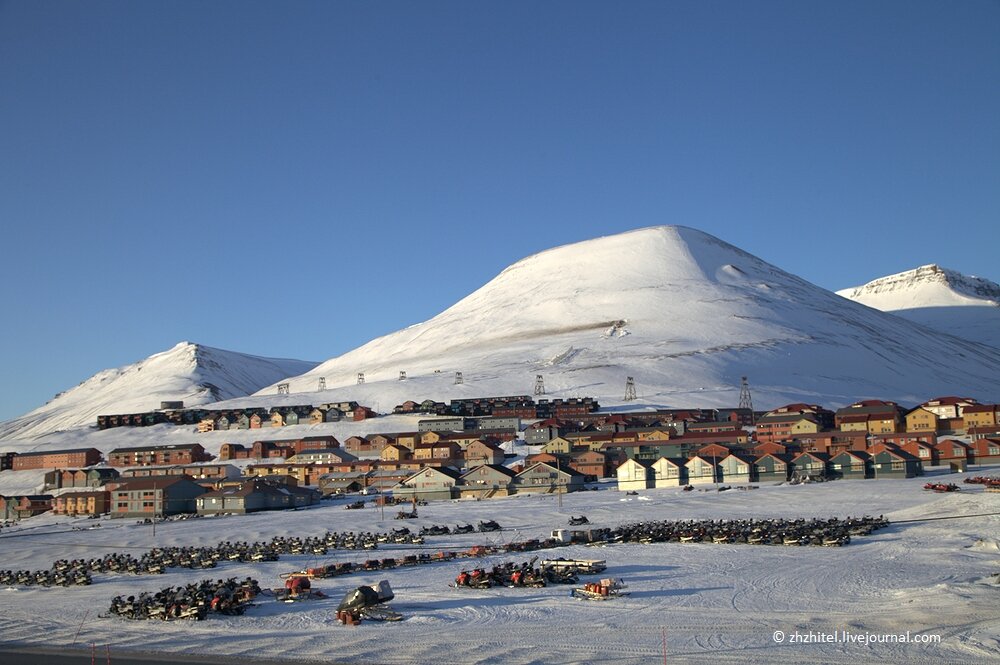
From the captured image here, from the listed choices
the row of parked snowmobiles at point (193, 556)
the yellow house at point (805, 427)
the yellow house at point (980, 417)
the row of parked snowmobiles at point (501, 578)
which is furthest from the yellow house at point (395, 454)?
the row of parked snowmobiles at point (501, 578)

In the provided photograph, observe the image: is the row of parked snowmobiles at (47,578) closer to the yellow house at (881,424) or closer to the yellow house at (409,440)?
the yellow house at (409,440)

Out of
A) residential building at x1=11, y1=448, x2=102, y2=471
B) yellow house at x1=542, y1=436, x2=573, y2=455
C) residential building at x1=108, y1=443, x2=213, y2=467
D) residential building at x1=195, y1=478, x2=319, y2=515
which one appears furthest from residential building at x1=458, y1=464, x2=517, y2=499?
residential building at x1=11, y1=448, x2=102, y2=471

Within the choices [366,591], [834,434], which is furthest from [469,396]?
[366,591]

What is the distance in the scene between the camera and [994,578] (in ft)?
72.7

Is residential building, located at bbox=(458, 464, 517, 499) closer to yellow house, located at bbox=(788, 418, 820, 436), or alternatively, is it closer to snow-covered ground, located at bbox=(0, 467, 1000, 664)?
snow-covered ground, located at bbox=(0, 467, 1000, 664)

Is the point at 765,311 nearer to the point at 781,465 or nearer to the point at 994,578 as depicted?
the point at 781,465

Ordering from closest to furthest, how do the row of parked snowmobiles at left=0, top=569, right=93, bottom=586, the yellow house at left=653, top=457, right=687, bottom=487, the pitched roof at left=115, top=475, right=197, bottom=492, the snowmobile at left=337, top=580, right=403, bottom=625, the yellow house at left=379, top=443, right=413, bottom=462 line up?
the snowmobile at left=337, top=580, right=403, bottom=625
the row of parked snowmobiles at left=0, top=569, right=93, bottom=586
the yellow house at left=653, top=457, right=687, bottom=487
the pitched roof at left=115, top=475, right=197, bottom=492
the yellow house at left=379, top=443, right=413, bottom=462

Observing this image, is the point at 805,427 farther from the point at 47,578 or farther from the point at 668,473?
the point at 47,578

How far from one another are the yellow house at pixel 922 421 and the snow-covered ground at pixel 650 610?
36857 millimetres

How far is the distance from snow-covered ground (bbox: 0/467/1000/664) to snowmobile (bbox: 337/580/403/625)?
0.35 m

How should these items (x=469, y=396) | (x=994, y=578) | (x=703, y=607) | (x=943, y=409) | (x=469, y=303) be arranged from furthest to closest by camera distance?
(x=469, y=303), (x=469, y=396), (x=943, y=409), (x=994, y=578), (x=703, y=607)

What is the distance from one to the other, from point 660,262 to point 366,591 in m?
164

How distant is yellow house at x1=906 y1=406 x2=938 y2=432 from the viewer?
7038 centimetres

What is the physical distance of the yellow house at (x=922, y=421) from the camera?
231 feet
